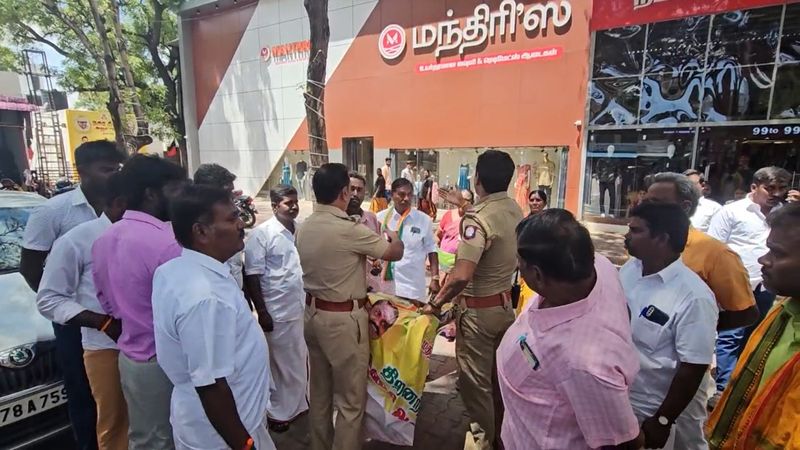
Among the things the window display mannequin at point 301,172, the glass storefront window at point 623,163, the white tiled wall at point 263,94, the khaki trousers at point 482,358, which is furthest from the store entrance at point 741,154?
the window display mannequin at point 301,172

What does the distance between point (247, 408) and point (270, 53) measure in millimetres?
18107

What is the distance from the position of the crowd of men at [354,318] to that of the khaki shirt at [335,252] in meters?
0.01

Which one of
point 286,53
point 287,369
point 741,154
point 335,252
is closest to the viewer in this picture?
point 335,252

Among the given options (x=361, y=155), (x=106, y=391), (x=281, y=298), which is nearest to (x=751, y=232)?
(x=281, y=298)

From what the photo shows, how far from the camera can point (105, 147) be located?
8.64 feet

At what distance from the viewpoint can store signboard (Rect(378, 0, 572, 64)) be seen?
1132 cm

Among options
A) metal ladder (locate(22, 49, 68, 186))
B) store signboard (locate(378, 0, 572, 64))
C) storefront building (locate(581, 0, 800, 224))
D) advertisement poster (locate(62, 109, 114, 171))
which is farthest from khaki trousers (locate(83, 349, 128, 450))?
advertisement poster (locate(62, 109, 114, 171))

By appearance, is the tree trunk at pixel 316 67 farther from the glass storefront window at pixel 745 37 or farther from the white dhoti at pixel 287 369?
the glass storefront window at pixel 745 37

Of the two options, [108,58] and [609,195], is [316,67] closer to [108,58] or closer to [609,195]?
[108,58]

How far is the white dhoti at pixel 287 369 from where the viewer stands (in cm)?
314

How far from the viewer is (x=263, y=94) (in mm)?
17953

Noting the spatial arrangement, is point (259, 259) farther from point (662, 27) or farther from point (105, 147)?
point (662, 27)

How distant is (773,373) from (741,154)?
10830 millimetres

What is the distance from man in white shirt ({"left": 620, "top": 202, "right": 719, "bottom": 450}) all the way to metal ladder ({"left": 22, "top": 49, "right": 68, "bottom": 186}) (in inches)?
Result: 831
